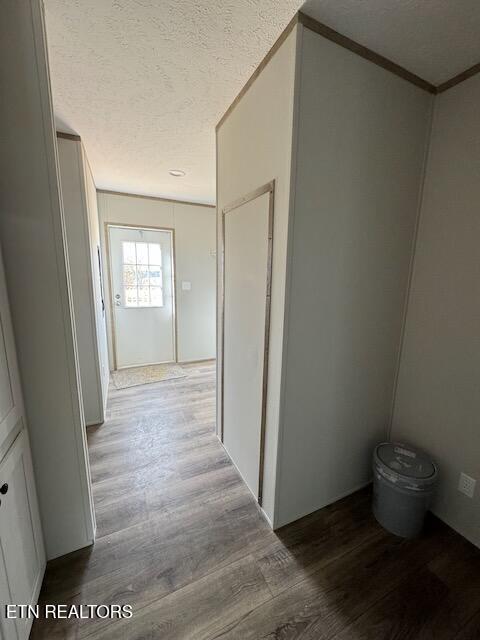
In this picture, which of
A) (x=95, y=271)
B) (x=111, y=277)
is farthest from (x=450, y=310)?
(x=111, y=277)

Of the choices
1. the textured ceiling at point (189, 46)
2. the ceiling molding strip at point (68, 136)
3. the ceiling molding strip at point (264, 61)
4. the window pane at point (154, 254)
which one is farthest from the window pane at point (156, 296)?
the ceiling molding strip at point (264, 61)

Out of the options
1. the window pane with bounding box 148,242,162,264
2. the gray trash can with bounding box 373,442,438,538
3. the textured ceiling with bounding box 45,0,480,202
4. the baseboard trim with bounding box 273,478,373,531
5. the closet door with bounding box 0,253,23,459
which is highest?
the textured ceiling with bounding box 45,0,480,202

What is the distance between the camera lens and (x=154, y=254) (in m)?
4.05

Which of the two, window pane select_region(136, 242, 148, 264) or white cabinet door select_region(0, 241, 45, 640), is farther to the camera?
window pane select_region(136, 242, 148, 264)

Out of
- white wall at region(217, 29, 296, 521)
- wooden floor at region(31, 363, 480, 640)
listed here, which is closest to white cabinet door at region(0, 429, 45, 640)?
wooden floor at region(31, 363, 480, 640)

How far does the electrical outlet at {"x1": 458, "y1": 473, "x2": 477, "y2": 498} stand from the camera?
1478 millimetres

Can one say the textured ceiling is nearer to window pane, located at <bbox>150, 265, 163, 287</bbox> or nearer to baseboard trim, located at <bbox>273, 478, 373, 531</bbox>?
window pane, located at <bbox>150, 265, 163, 287</bbox>

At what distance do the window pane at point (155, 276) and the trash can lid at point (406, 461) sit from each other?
11.7ft

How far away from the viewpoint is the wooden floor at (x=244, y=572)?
3.77ft

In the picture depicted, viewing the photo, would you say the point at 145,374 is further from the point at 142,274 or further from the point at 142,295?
the point at 142,274

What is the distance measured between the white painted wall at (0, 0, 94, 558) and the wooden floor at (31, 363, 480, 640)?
314mm

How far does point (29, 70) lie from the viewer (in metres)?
1.05

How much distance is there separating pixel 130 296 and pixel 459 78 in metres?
3.93

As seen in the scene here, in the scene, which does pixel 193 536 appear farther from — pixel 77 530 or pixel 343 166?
pixel 343 166
